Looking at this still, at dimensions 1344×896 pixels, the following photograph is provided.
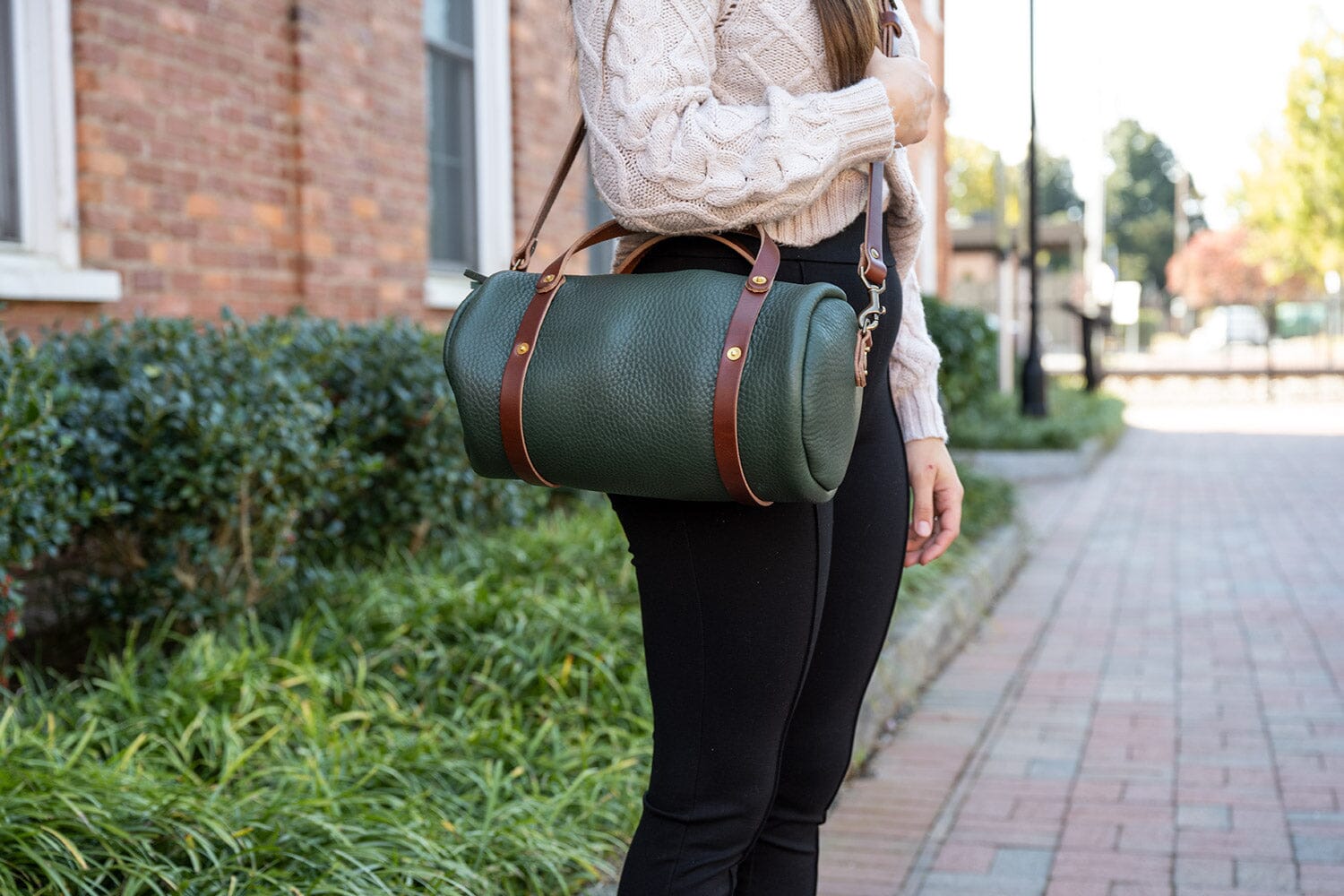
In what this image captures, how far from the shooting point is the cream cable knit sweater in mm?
1530

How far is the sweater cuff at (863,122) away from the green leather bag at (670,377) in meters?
0.05

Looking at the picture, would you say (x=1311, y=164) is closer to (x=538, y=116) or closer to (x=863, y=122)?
(x=538, y=116)

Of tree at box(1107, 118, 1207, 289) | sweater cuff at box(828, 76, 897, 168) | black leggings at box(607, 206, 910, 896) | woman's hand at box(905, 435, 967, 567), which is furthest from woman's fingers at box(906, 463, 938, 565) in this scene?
tree at box(1107, 118, 1207, 289)

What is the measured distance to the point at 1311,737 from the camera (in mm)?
4285

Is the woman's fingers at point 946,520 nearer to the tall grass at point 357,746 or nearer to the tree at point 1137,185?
the tall grass at point 357,746

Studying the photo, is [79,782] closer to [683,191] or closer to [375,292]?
[683,191]

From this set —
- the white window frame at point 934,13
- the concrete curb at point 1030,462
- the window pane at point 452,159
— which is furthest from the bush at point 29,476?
the white window frame at point 934,13

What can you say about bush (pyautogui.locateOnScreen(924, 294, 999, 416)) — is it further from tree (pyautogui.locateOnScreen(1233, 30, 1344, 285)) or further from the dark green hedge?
tree (pyautogui.locateOnScreen(1233, 30, 1344, 285))

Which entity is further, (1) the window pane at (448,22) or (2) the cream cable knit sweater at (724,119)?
(1) the window pane at (448,22)

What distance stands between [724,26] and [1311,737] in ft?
11.7

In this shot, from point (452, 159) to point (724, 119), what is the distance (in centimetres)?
580

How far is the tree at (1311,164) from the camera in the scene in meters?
28.4

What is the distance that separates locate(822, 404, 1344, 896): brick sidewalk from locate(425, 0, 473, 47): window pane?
3908mm

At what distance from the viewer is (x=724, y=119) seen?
155 cm
